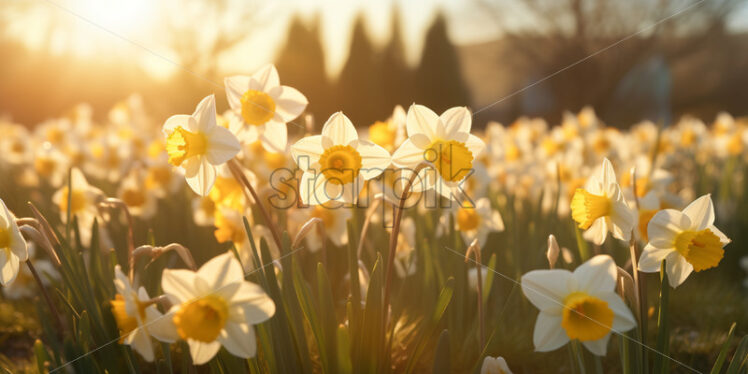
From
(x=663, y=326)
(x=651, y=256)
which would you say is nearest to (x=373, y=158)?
(x=651, y=256)

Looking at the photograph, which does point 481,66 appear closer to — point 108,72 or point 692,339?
point 108,72

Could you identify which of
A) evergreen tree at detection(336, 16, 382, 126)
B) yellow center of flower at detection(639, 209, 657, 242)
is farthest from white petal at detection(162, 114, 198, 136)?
yellow center of flower at detection(639, 209, 657, 242)

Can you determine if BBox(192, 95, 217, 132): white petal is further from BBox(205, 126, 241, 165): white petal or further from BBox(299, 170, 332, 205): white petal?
BBox(299, 170, 332, 205): white petal

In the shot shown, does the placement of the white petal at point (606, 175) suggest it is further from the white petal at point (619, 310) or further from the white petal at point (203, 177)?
the white petal at point (203, 177)

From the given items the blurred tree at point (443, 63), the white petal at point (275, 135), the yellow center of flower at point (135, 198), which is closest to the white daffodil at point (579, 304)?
the white petal at point (275, 135)

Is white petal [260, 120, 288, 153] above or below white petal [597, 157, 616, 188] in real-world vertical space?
above

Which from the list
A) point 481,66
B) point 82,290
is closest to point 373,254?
point 82,290
